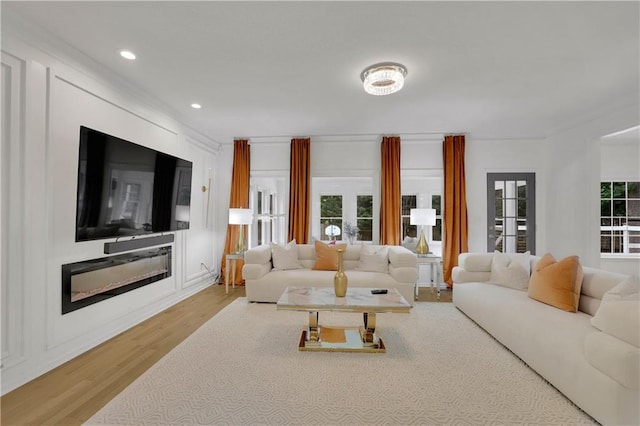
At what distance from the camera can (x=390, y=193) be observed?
5.19m

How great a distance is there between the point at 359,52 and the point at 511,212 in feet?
13.9

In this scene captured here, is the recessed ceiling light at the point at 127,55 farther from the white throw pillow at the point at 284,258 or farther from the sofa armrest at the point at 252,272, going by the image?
the white throw pillow at the point at 284,258

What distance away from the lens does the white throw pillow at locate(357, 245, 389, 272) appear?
172 inches

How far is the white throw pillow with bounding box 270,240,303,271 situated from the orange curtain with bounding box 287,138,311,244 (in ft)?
2.30

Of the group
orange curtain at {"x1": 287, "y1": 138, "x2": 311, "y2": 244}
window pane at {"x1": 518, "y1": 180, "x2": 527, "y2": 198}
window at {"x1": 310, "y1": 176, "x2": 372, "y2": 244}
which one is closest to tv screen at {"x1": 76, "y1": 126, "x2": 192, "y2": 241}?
orange curtain at {"x1": 287, "y1": 138, "x2": 311, "y2": 244}

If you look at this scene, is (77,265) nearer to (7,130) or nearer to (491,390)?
(7,130)

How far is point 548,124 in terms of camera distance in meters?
4.48

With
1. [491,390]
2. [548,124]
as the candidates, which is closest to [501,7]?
[491,390]

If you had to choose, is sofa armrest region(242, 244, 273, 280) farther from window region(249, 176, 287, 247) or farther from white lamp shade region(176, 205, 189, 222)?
window region(249, 176, 287, 247)

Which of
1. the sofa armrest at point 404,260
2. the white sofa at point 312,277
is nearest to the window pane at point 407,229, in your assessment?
the white sofa at point 312,277

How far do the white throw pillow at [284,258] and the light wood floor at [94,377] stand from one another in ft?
3.97

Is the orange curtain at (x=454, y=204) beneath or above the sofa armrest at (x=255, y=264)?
above

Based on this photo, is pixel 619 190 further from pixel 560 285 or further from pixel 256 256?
pixel 256 256

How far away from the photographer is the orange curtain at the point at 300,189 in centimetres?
530
